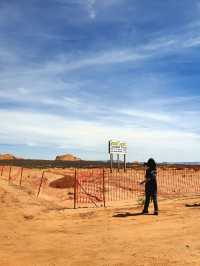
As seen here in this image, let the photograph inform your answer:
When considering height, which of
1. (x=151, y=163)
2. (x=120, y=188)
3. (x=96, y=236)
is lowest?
(x=96, y=236)

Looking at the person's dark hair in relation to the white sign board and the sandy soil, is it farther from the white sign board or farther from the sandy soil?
the white sign board

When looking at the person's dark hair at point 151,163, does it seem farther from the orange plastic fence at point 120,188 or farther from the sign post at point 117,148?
the sign post at point 117,148

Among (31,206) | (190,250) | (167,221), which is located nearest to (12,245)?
(190,250)

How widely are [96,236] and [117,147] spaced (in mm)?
27554

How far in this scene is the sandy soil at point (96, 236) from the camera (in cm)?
955

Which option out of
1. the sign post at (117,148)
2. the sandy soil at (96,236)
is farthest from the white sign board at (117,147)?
the sandy soil at (96,236)

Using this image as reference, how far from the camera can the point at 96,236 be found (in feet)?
40.4

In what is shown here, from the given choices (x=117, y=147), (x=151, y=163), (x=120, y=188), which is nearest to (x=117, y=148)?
(x=117, y=147)

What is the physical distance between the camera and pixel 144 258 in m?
9.44

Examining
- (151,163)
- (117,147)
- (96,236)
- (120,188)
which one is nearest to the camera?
(96,236)

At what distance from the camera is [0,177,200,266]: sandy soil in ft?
31.3

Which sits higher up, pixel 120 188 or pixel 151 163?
pixel 151 163

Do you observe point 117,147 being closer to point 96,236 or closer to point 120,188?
point 120,188

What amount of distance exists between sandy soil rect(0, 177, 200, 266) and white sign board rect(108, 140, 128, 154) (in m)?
20.3
